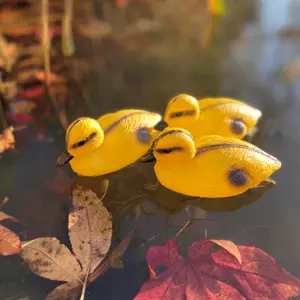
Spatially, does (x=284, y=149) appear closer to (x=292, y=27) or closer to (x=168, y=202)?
(x=168, y=202)

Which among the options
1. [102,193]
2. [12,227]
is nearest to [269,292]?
[102,193]

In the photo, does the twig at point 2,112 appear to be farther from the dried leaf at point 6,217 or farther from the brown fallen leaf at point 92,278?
the brown fallen leaf at point 92,278

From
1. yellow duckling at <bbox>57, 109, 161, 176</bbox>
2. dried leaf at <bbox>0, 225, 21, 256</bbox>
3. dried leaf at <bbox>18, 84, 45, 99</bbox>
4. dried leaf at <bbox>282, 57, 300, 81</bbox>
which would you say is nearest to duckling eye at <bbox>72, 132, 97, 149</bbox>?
yellow duckling at <bbox>57, 109, 161, 176</bbox>

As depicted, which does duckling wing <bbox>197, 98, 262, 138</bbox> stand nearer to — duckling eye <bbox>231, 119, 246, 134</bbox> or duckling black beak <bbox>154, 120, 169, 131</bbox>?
duckling eye <bbox>231, 119, 246, 134</bbox>

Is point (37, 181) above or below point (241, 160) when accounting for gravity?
below

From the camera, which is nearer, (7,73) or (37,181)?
(37,181)

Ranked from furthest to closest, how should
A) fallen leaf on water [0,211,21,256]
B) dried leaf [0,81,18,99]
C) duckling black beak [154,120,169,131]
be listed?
1. dried leaf [0,81,18,99]
2. duckling black beak [154,120,169,131]
3. fallen leaf on water [0,211,21,256]

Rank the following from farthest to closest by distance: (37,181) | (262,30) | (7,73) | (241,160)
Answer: (262,30), (7,73), (37,181), (241,160)

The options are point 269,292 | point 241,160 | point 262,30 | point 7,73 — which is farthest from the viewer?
point 262,30
